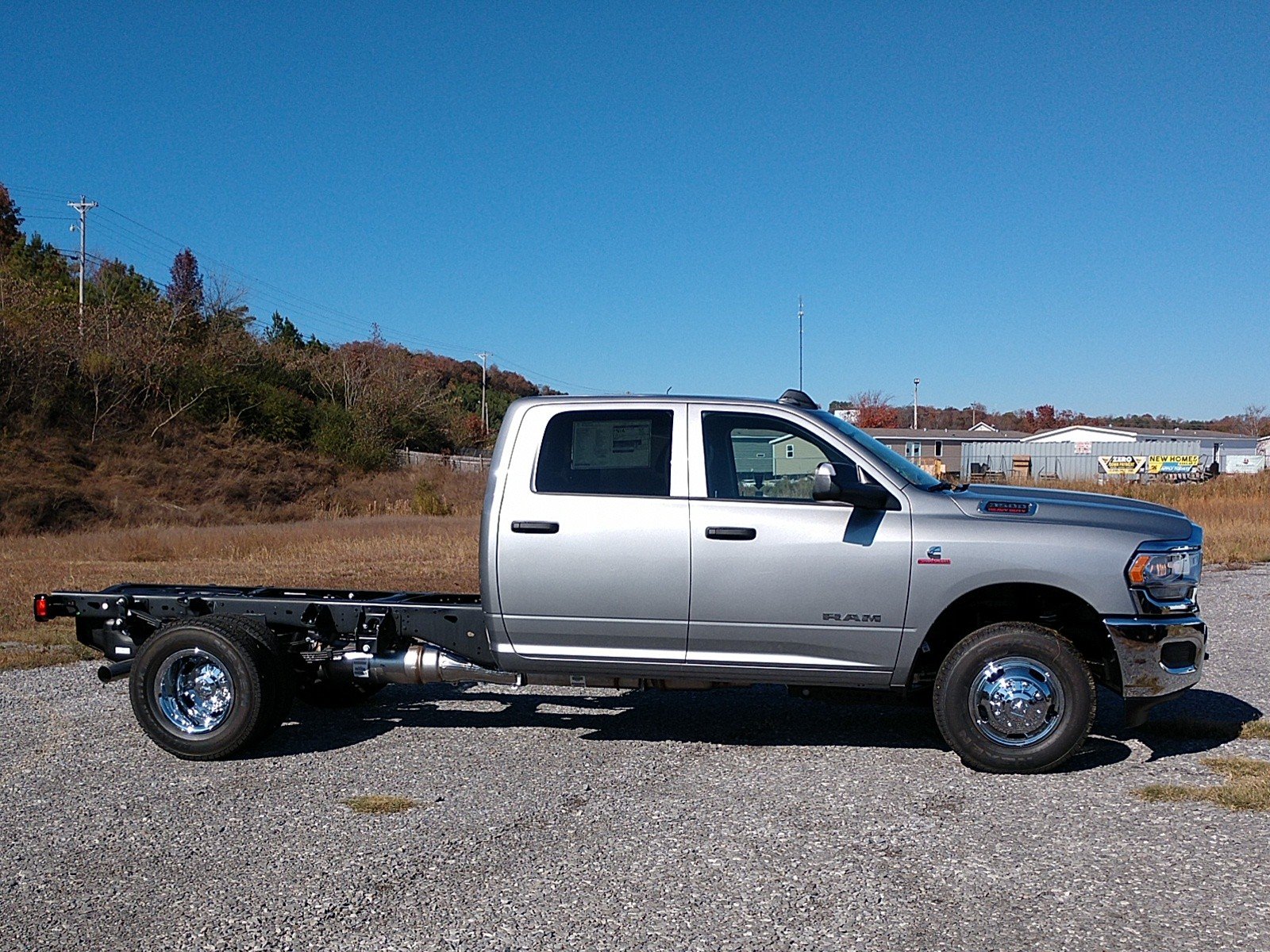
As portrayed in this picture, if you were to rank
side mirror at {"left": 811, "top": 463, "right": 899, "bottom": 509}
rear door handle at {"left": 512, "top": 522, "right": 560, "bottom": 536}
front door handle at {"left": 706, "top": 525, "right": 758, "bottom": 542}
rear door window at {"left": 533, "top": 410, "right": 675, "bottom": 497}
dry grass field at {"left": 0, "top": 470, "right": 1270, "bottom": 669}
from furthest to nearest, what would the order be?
dry grass field at {"left": 0, "top": 470, "right": 1270, "bottom": 669} < rear door window at {"left": 533, "top": 410, "right": 675, "bottom": 497} < rear door handle at {"left": 512, "top": 522, "right": 560, "bottom": 536} < front door handle at {"left": 706, "top": 525, "right": 758, "bottom": 542} < side mirror at {"left": 811, "top": 463, "right": 899, "bottom": 509}

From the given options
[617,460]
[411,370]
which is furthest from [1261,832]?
[411,370]

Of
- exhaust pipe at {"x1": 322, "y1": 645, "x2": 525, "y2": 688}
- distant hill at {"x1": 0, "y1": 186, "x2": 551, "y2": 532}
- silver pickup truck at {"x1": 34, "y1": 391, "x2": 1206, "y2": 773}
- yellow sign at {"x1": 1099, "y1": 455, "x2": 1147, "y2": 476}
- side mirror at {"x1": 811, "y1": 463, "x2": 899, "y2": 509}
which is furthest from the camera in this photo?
yellow sign at {"x1": 1099, "y1": 455, "x2": 1147, "y2": 476}

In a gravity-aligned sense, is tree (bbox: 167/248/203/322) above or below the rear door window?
above

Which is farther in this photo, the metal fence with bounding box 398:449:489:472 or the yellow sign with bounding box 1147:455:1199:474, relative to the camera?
the yellow sign with bounding box 1147:455:1199:474

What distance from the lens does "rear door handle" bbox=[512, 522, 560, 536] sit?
6.45 m

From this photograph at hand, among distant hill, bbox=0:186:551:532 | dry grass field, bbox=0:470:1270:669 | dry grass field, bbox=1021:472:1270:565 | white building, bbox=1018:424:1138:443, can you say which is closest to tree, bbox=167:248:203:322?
distant hill, bbox=0:186:551:532

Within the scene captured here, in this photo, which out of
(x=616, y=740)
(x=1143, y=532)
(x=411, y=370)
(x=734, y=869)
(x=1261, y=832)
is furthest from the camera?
(x=411, y=370)

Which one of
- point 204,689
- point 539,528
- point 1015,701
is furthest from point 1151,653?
point 204,689

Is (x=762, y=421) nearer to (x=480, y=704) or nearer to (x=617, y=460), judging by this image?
(x=617, y=460)

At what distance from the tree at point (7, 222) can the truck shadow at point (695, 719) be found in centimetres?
5789

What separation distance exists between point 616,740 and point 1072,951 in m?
3.52

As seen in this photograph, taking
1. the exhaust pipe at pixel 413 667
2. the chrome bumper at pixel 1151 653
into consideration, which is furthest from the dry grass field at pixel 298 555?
the chrome bumper at pixel 1151 653

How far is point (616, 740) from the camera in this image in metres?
7.16

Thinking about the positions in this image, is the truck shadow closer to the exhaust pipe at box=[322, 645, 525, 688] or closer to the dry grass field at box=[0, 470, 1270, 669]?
the exhaust pipe at box=[322, 645, 525, 688]
